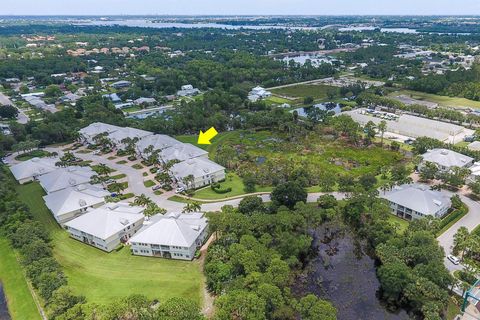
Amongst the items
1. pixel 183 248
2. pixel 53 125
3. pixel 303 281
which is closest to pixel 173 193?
pixel 183 248

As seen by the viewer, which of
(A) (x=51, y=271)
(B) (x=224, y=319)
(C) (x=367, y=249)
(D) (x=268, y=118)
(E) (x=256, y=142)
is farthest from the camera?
(D) (x=268, y=118)


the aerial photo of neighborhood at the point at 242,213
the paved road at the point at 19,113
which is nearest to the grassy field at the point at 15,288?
the aerial photo of neighborhood at the point at 242,213

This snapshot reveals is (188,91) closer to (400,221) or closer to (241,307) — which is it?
(400,221)

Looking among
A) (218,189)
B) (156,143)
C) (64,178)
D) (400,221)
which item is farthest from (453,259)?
A: (64,178)

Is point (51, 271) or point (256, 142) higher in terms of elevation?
point (51, 271)

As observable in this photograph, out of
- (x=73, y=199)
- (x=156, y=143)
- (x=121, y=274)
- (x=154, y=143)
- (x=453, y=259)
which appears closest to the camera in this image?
(x=453, y=259)

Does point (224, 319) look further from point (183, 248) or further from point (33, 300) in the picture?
point (33, 300)

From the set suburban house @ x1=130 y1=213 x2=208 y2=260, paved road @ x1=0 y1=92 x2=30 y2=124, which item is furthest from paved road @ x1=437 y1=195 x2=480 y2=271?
paved road @ x1=0 y1=92 x2=30 y2=124
